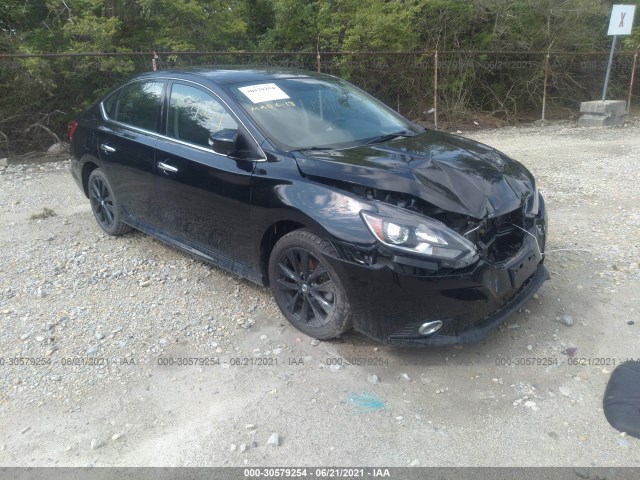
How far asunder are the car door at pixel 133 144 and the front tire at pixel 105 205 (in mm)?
179

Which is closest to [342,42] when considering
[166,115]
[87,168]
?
[87,168]

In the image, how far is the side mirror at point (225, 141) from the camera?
3646 millimetres

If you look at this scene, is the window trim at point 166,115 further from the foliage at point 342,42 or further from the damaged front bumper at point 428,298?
the foliage at point 342,42

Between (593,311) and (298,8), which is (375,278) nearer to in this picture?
(593,311)

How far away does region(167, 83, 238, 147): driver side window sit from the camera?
158 inches

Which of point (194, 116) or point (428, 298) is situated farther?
point (194, 116)

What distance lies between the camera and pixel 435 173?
3.42 meters

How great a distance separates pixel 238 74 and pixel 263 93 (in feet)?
1.32

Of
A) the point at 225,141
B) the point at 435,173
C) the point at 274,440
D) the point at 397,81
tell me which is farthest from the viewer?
the point at 397,81

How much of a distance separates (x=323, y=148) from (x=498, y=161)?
1.30 metres

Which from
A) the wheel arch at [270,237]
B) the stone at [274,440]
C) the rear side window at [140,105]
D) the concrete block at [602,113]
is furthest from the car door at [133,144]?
the concrete block at [602,113]

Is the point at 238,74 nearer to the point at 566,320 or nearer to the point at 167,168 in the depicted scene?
the point at 167,168

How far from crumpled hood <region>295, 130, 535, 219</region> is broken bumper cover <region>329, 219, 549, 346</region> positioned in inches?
15.8

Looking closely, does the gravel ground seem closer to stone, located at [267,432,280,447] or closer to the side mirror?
stone, located at [267,432,280,447]
